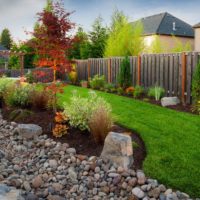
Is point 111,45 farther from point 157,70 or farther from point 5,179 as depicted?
point 5,179

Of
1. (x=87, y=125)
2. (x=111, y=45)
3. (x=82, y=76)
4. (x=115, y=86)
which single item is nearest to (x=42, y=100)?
(x=87, y=125)

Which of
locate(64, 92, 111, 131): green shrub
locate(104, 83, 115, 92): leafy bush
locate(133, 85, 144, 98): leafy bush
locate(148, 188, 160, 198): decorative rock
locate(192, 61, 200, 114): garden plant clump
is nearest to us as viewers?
locate(148, 188, 160, 198): decorative rock

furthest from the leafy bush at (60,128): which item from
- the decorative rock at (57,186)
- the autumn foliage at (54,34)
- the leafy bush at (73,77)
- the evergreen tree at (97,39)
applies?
the evergreen tree at (97,39)

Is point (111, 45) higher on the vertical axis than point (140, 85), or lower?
higher

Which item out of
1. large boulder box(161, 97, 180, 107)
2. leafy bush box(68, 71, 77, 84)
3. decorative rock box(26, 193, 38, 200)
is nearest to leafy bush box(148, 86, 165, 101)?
large boulder box(161, 97, 180, 107)

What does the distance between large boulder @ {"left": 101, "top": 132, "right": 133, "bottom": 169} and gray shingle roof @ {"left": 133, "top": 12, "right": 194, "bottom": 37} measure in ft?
98.0

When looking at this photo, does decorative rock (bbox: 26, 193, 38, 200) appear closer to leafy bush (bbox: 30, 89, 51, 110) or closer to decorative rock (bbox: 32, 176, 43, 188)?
decorative rock (bbox: 32, 176, 43, 188)

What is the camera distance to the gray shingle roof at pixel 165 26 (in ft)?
112

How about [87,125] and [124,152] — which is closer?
[124,152]

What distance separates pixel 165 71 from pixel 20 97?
16.8 ft

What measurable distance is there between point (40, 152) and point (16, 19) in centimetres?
766

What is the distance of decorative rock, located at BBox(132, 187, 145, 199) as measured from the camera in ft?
13.5

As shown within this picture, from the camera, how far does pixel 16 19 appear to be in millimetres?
12133

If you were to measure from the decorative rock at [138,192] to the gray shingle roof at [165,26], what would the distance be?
30718 millimetres
